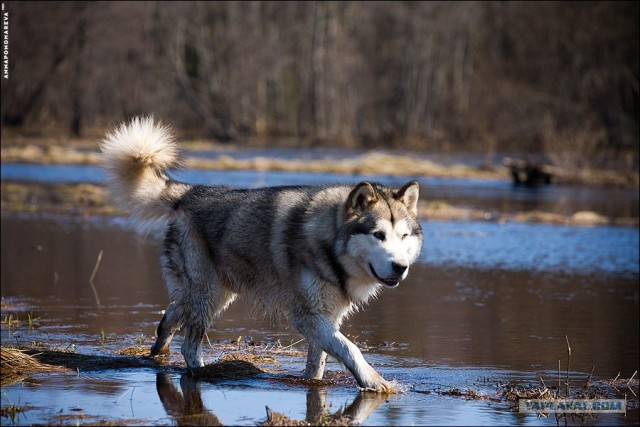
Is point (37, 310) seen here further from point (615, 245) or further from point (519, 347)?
point (615, 245)

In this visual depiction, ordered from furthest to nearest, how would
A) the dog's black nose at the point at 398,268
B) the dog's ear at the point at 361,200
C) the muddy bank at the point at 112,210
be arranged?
the muddy bank at the point at 112,210 < the dog's ear at the point at 361,200 < the dog's black nose at the point at 398,268

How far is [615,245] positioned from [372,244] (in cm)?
1284

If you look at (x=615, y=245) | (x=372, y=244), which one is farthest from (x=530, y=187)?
(x=372, y=244)

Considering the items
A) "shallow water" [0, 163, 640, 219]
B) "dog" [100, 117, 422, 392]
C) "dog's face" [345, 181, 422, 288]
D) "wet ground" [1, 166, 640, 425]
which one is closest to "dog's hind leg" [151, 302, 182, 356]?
"dog" [100, 117, 422, 392]

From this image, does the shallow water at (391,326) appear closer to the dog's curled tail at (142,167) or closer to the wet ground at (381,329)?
the wet ground at (381,329)

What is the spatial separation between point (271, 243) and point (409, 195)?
122 centimetres

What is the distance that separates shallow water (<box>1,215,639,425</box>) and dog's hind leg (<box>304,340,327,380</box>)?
0.25 meters

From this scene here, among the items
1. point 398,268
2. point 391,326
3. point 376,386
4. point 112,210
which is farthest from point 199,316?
point 112,210

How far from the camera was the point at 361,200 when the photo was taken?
7348 millimetres

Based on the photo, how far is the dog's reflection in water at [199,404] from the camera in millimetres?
6414

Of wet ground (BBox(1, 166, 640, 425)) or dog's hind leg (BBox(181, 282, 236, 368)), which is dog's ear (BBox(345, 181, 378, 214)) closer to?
wet ground (BBox(1, 166, 640, 425))

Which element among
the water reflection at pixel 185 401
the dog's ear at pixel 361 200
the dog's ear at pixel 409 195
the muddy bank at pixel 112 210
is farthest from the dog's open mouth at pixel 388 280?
the muddy bank at pixel 112 210

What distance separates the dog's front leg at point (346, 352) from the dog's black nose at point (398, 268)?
688 millimetres

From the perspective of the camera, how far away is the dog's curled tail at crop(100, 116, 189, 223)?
860 centimetres
